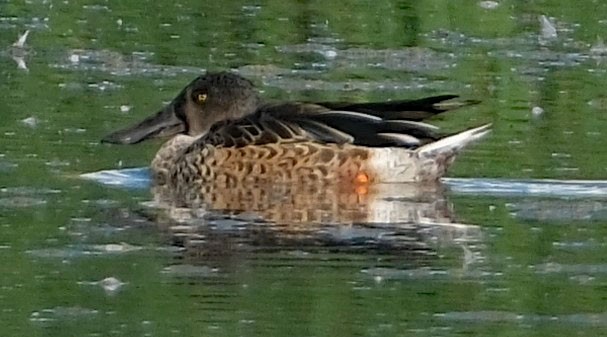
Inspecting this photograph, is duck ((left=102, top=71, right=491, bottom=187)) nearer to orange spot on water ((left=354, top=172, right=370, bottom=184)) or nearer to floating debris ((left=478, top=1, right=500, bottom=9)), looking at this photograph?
orange spot on water ((left=354, top=172, right=370, bottom=184))

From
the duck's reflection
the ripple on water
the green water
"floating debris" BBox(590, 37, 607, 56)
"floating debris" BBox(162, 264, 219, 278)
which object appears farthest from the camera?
"floating debris" BBox(590, 37, 607, 56)

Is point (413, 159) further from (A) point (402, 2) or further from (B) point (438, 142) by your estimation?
(A) point (402, 2)

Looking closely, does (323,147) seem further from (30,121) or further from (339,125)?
(30,121)

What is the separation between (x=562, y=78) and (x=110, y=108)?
125 inches

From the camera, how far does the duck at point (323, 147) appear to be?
11.0 metres

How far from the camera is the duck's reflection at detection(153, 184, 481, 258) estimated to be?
354 inches

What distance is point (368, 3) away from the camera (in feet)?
58.0

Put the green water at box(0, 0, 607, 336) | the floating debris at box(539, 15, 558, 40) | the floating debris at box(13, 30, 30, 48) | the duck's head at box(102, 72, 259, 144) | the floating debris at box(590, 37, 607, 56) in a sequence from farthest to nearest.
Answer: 1. the floating debris at box(539, 15, 558, 40)
2. the floating debris at box(590, 37, 607, 56)
3. the floating debris at box(13, 30, 30, 48)
4. the duck's head at box(102, 72, 259, 144)
5. the green water at box(0, 0, 607, 336)

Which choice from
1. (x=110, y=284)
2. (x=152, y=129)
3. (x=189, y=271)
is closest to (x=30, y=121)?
(x=152, y=129)

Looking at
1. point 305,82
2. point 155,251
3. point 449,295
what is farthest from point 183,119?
point 449,295

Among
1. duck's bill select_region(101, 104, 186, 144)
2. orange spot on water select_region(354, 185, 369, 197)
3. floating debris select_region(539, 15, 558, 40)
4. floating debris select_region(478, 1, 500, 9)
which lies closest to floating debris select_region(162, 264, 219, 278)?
orange spot on water select_region(354, 185, 369, 197)

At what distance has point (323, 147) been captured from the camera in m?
11.1

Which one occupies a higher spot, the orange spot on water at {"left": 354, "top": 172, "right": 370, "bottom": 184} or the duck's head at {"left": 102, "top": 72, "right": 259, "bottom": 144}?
the duck's head at {"left": 102, "top": 72, "right": 259, "bottom": 144}

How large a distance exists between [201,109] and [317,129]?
3.01 feet
